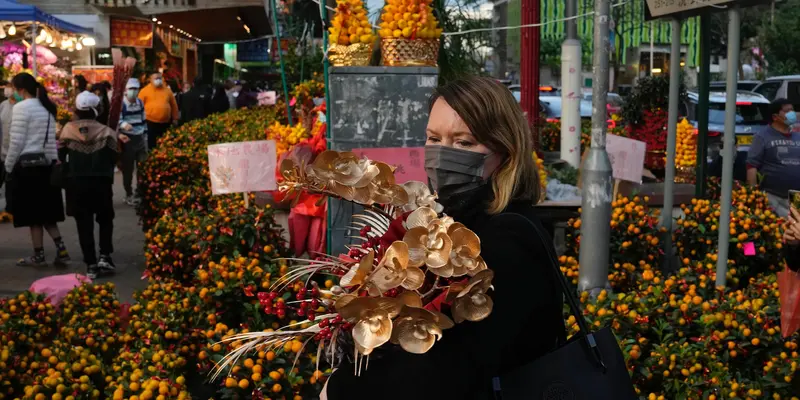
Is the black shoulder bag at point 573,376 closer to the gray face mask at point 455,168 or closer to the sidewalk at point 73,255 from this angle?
the gray face mask at point 455,168

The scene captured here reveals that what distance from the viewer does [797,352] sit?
3.96 meters

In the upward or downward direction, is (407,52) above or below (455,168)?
above

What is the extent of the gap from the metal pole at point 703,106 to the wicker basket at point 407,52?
251 centimetres

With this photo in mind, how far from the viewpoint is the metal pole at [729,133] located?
16.3ft

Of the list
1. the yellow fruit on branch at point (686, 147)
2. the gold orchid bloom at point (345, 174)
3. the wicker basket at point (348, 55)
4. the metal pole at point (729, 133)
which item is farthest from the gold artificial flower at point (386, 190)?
the yellow fruit on branch at point (686, 147)

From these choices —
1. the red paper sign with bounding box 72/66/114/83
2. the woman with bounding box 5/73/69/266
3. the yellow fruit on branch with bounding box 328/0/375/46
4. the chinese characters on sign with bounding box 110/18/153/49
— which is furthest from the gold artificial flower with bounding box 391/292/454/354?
the chinese characters on sign with bounding box 110/18/153/49

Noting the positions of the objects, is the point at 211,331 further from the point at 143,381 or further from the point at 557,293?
the point at 557,293

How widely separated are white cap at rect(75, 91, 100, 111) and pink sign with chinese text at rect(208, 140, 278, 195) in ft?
8.26

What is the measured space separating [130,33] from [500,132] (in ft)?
68.9

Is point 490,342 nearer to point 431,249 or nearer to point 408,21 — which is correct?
point 431,249

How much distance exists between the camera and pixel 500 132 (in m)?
2.11

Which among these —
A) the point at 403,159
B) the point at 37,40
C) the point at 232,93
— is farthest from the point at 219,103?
the point at 403,159

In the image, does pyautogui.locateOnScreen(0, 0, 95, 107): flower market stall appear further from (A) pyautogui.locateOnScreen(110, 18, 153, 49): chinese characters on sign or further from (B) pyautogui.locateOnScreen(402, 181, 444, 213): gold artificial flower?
(B) pyautogui.locateOnScreen(402, 181, 444, 213): gold artificial flower

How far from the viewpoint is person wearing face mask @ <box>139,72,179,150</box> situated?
14.7 m
